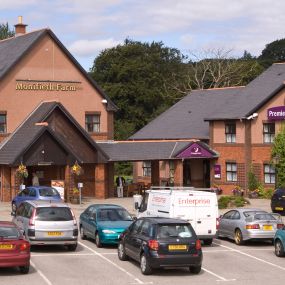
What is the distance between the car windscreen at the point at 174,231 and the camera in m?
19.8

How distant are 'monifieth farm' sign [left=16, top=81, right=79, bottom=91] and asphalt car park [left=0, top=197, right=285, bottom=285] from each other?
24720 millimetres

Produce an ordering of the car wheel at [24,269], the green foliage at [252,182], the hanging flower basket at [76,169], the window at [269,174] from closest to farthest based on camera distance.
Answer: the car wheel at [24,269]
the hanging flower basket at [76,169]
the green foliage at [252,182]
the window at [269,174]

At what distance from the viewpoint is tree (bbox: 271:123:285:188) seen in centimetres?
4862

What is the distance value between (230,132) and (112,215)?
27.8m

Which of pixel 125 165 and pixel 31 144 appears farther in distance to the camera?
pixel 125 165

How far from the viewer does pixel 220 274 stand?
20.5 metres

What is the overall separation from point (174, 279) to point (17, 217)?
7873mm

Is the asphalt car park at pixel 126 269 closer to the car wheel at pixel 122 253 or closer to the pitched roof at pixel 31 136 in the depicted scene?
the car wheel at pixel 122 253

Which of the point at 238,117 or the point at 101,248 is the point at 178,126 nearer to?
the point at 238,117

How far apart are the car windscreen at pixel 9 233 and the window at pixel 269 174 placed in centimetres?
3354

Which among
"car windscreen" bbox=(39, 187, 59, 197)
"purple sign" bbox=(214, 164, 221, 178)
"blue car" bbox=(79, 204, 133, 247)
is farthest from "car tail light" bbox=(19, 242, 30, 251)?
"purple sign" bbox=(214, 164, 221, 178)

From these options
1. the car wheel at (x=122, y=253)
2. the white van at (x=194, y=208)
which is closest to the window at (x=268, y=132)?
the white van at (x=194, y=208)

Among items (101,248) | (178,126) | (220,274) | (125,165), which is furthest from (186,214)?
(125,165)

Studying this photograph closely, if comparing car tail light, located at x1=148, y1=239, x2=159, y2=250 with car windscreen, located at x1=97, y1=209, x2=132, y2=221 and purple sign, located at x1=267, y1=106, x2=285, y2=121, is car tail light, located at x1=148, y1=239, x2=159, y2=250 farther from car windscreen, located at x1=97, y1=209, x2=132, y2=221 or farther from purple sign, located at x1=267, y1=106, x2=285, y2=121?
purple sign, located at x1=267, y1=106, x2=285, y2=121
